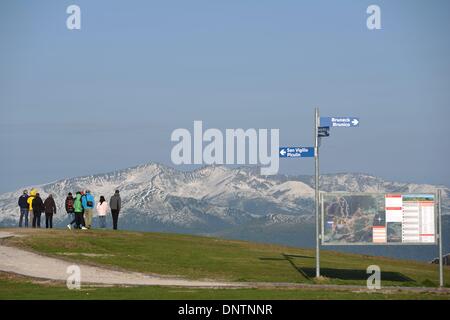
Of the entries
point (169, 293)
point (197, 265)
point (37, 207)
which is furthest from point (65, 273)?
point (37, 207)

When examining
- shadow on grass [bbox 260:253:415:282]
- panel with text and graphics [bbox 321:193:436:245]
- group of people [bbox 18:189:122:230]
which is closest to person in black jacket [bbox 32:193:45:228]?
group of people [bbox 18:189:122:230]

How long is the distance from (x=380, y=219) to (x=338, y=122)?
4273mm

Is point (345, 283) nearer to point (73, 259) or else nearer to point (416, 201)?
point (416, 201)

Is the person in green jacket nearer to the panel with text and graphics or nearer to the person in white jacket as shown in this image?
the person in white jacket

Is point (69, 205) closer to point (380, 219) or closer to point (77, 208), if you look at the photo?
point (77, 208)

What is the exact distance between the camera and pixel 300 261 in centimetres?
5034

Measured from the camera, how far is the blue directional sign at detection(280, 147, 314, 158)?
1606 inches

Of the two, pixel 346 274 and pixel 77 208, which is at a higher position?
pixel 77 208

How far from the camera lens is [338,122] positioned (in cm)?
4088

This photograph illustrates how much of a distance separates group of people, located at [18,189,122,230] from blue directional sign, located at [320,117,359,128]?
18.4 metres

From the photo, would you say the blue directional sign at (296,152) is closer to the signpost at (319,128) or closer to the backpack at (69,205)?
the signpost at (319,128)

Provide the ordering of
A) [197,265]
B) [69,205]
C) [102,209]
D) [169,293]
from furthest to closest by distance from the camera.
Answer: [102,209]
[69,205]
[197,265]
[169,293]
